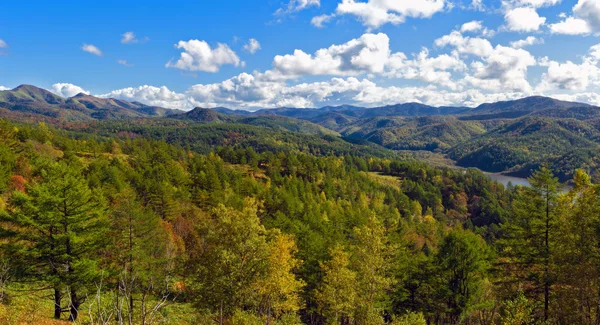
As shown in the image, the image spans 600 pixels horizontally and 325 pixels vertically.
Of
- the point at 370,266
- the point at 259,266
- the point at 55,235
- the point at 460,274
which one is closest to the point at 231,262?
the point at 259,266

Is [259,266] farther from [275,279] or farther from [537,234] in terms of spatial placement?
[537,234]

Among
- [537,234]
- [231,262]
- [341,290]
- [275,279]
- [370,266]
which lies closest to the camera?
[231,262]

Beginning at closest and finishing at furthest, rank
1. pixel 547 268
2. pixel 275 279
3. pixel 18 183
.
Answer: pixel 547 268 < pixel 275 279 < pixel 18 183

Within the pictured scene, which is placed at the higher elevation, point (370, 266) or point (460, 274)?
point (370, 266)

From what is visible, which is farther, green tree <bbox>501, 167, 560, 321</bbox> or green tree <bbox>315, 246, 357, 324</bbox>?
green tree <bbox>315, 246, 357, 324</bbox>

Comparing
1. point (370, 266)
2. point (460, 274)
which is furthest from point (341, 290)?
point (460, 274)

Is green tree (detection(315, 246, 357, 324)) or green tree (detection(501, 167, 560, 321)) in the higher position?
green tree (detection(501, 167, 560, 321))

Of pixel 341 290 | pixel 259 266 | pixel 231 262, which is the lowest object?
pixel 341 290

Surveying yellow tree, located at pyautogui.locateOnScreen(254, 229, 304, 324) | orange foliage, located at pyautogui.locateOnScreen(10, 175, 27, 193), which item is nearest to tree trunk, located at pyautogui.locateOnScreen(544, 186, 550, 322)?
yellow tree, located at pyautogui.locateOnScreen(254, 229, 304, 324)

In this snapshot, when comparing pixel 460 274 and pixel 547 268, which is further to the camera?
pixel 460 274

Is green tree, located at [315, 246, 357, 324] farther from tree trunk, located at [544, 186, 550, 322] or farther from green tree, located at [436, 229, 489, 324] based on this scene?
tree trunk, located at [544, 186, 550, 322]

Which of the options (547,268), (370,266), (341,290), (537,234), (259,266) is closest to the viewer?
(259,266)

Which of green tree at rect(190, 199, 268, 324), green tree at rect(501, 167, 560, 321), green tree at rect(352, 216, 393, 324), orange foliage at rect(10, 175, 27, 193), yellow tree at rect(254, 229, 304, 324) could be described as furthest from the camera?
orange foliage at rect(10, 175, 27, 193)

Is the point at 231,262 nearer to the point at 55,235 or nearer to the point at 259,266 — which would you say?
the point at 259,266
